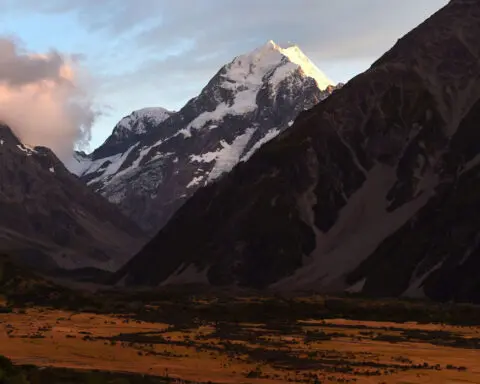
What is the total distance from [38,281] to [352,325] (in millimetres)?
85804

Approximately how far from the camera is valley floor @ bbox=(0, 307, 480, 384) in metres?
71.2

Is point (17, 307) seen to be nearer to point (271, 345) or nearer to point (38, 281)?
point (38, 281)

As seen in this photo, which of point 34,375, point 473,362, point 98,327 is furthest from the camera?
point 98,327

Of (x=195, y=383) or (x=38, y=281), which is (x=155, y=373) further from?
(x=38, y=281)

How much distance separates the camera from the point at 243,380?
2596 inches

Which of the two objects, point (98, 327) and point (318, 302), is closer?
point (98, 327)

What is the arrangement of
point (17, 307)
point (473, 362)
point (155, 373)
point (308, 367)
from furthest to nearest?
point (17, 307) → point (473, 362) → point (308, 367) → point (155, 373)

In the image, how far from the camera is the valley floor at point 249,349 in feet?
234

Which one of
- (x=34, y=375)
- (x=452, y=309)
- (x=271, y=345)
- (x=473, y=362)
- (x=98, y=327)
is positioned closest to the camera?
(x=34, y=375)

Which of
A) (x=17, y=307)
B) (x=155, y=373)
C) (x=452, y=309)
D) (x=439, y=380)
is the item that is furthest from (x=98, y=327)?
(x=452, y=309)

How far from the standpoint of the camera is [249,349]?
93.3 m

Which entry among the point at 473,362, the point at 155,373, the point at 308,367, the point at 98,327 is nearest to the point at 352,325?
the point at 98,327

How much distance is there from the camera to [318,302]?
192 meters

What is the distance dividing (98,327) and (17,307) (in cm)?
4858
